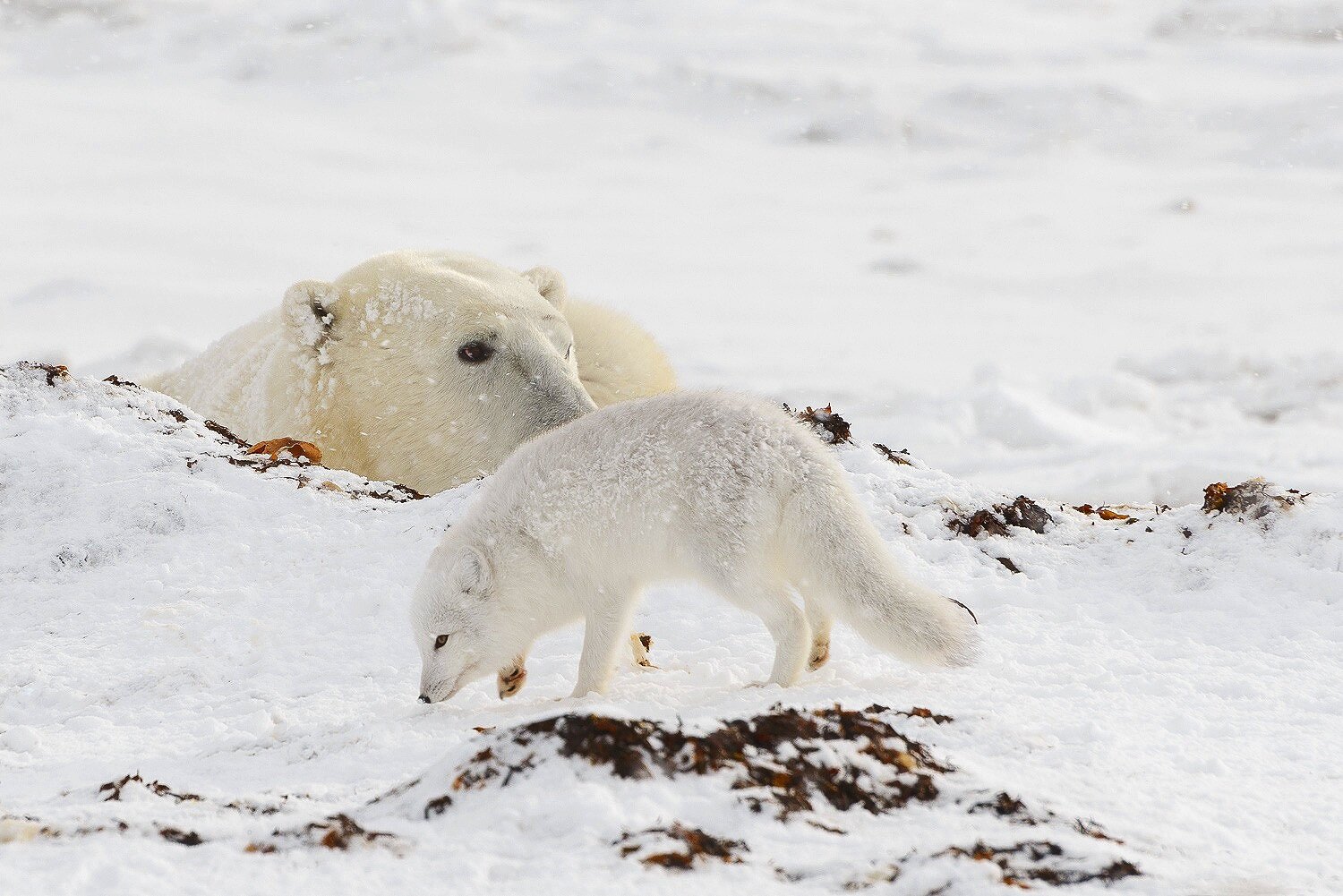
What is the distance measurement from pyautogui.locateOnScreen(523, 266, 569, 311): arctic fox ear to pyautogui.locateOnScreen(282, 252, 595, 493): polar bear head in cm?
35

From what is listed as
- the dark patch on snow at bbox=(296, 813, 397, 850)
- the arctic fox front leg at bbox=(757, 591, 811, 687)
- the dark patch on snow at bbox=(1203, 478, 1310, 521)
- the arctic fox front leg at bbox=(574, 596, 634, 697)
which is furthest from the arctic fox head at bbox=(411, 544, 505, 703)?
the dark patch on snow at bbox=(1203, 478, 1310, 521)

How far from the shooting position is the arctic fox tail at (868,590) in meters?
2.91

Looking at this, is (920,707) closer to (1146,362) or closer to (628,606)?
(628,606)

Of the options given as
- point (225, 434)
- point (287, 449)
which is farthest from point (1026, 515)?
point (225, 434)

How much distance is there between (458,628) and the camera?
319 cm

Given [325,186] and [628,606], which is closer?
[628,606]

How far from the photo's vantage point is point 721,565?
2.95 metres

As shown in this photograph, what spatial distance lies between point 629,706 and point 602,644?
0.32m

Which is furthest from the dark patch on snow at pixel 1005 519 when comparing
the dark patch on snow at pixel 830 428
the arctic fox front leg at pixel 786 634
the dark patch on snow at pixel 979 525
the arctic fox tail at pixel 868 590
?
the arctic fox front leg at pixel 786 634

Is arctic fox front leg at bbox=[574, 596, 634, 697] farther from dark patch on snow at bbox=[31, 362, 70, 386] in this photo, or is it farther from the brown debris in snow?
dark patch on snow at bbox=[31, 362, 70, 386]

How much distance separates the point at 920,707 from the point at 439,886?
3.57 ft

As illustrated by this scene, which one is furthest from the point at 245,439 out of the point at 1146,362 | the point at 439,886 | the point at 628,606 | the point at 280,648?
the point at 1146,362

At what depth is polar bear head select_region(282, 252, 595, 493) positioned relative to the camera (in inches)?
203

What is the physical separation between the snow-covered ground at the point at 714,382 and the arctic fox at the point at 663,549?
14 cm
